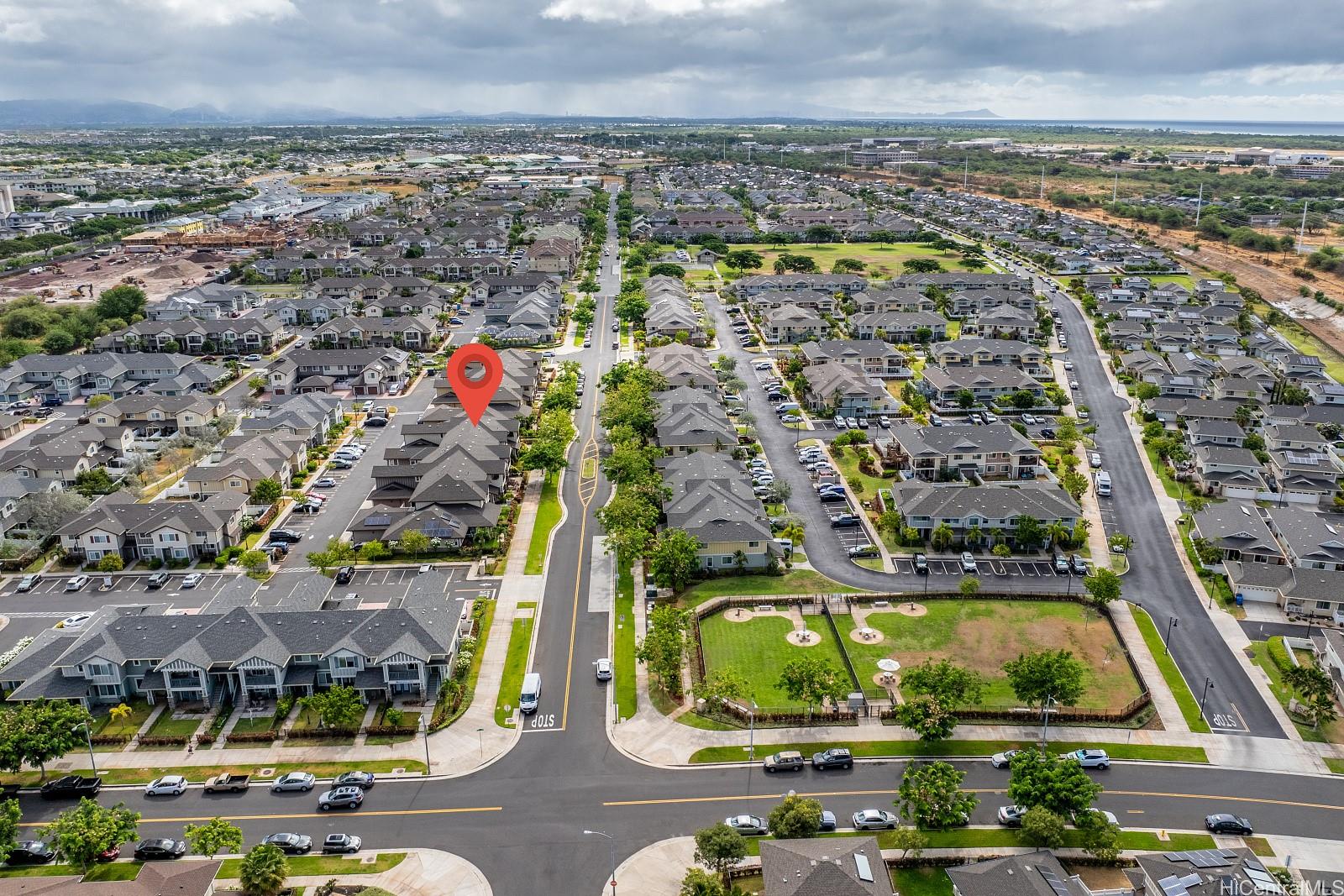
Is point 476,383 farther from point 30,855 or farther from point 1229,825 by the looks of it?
point 1229,825

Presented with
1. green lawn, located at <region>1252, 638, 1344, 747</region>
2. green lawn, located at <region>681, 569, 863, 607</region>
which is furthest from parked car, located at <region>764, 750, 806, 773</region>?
green lawn, located at <region>1252, 638, 1344, 747</region>

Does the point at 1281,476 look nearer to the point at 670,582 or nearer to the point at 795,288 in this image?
the point at 670,582

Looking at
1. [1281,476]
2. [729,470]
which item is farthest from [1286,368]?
[729,470]

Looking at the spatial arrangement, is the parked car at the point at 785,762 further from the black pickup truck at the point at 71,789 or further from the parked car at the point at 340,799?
the black pickup truck at the point at 71,789

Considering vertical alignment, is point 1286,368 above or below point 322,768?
above

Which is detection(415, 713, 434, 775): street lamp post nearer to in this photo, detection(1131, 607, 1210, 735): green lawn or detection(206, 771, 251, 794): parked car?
detection(206, 771, 251, 794): parked car

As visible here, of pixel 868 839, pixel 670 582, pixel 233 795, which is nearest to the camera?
pixel 868 839
